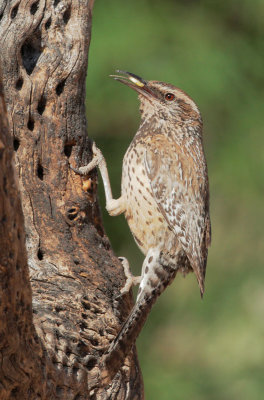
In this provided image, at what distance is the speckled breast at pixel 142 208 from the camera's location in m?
4.86

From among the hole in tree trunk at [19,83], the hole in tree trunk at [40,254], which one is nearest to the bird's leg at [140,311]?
the hole in tree trunk at [40,254]

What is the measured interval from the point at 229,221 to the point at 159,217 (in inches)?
148

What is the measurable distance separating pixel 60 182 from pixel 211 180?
4309mm

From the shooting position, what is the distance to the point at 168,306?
8656 mm

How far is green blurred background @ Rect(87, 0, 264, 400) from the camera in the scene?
8.06m

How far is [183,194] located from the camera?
4.88 metres

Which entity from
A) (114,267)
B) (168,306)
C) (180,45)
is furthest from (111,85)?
(114,267)

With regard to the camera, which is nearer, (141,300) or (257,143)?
(141,300)

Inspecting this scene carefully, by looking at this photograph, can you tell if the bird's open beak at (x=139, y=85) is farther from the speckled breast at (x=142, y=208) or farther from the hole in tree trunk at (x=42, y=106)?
the hole in tree trunk at (x=42, y=106)

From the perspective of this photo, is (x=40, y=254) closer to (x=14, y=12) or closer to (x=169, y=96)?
(x=14, y=12)

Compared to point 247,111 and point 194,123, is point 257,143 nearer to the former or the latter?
point 247,111

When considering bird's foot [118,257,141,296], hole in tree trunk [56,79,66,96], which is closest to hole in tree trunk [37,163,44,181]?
hole in tree trunk [56,79,66,96]

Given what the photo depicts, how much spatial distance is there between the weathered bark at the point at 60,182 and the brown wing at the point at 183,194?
446mm

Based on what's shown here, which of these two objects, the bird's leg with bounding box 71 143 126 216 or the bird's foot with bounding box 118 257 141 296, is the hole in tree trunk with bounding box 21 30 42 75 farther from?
the bird's foot with bounding box 118 257 141 296
